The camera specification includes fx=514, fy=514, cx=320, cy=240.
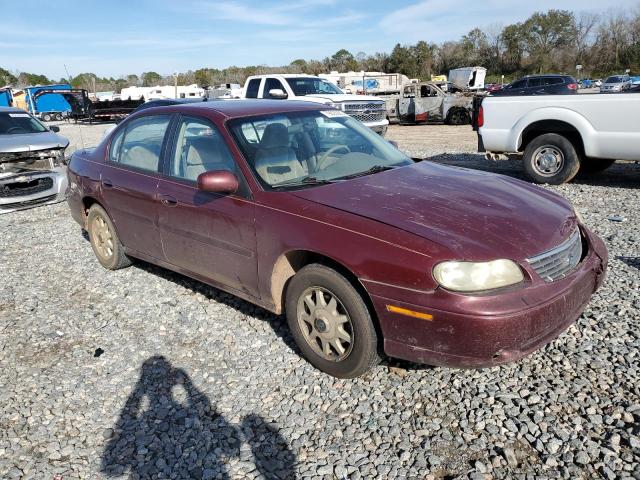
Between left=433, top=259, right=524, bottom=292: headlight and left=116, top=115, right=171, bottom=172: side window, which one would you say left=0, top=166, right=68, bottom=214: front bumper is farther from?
left=433, top=259, right=524, bottom=292: headlight

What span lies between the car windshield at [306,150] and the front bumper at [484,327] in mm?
1225

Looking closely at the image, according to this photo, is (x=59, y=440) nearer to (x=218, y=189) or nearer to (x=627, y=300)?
(x=218, y=189)

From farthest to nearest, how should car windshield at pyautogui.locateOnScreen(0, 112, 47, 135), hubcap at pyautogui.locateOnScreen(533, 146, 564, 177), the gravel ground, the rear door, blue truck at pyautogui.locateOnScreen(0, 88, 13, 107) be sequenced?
1. blue truck at pyautogui.locateOnScreen(0, 88, 13, 107)
2. car windshield at pyautogui.locateOnScreen(0, 112, 47, 135)
3. hubcap at pyautogui.locateOnScreen(533, 146, 564, 177)
4. the rear door
5. the gravel ground

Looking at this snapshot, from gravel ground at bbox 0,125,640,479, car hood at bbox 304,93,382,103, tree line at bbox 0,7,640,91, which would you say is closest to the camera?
gravel ground at bbox 0,125,640,479

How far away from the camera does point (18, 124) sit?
9570mm

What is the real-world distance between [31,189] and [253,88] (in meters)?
8.10

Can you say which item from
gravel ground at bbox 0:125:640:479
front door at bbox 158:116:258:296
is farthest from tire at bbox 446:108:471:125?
front door at bbox 158:116:258:296

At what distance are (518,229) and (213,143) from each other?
2.26 metres

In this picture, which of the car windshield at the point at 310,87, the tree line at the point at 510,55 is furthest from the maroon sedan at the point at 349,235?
the tree line at the point at 510,55

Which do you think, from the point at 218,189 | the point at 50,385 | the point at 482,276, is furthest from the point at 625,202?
the point at 50,385

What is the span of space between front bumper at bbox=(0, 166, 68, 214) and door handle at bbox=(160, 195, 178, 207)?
554 cm

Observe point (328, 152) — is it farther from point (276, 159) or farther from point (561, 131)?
point (561, 131)

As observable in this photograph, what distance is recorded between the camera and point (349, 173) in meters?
3.80

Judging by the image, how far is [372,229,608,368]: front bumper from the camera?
2.62m
